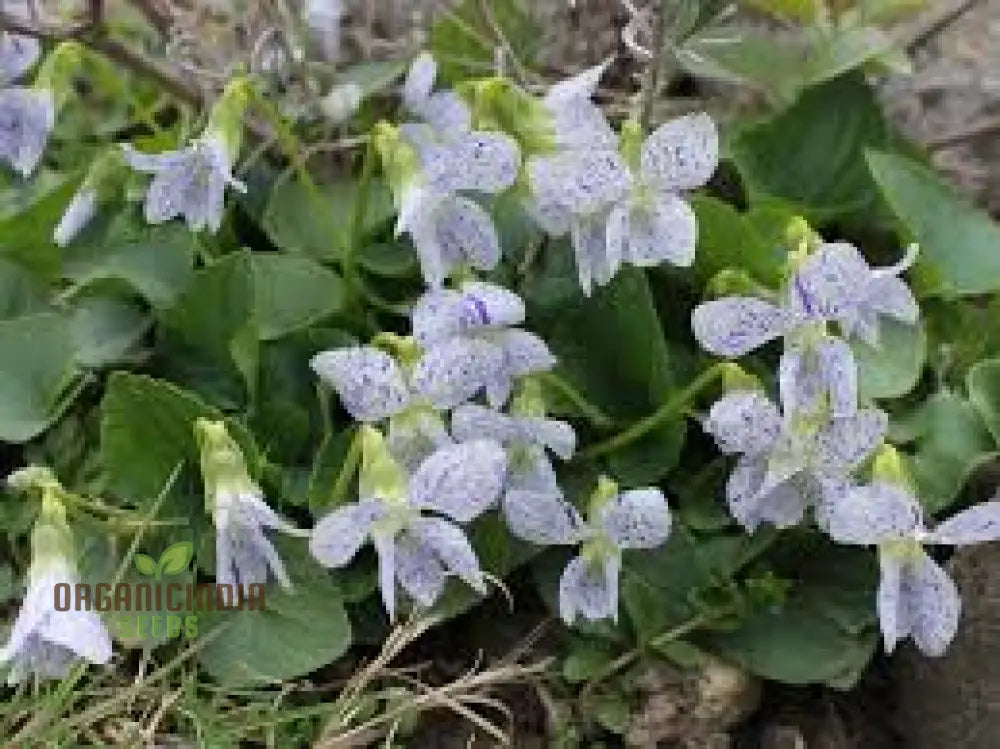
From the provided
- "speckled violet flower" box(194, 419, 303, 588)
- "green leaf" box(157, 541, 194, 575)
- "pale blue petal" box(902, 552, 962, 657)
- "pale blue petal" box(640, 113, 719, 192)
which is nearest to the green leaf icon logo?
"green leaf" box(157, 541, 194, 575)

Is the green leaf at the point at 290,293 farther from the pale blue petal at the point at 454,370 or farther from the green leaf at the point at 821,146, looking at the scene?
the green leaf at the point at 821,146

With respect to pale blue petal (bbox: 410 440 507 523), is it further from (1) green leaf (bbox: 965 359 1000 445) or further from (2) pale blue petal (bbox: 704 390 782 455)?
(1) green leaf (bbox: 965 359 1000 445)

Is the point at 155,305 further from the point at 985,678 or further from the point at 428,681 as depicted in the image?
the point at 985,678

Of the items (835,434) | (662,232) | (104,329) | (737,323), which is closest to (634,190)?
(662,232)

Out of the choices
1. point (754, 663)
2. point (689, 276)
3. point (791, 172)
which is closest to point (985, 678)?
point (754, 663)

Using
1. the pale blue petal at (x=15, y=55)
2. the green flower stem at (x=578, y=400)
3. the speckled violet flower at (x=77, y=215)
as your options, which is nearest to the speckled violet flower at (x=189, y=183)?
Result: the speckled violet flower at (x=77, y=215)

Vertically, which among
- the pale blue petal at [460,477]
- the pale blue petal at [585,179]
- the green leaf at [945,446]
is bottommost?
the green leaf at [945,446]
